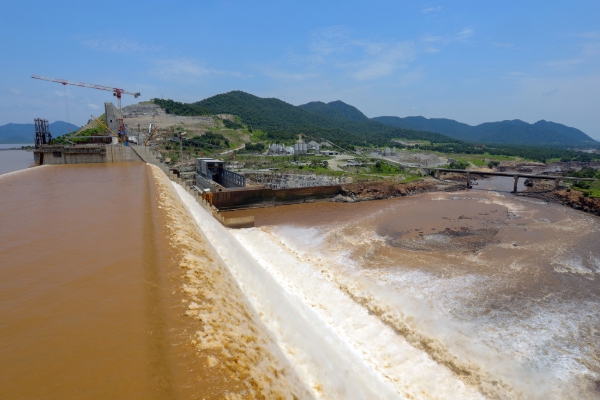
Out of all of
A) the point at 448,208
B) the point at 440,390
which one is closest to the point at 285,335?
the point at 440,390

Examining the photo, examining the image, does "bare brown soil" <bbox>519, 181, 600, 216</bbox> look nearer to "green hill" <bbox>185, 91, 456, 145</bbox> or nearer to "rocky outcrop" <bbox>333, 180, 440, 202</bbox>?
"rocky outcrop" <bbox>333, 180, 440, 202</bbox>

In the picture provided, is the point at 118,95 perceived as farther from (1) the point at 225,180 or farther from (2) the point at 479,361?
(2) the point at 479,361

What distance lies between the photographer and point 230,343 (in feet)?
16.4

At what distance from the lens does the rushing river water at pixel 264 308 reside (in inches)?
173

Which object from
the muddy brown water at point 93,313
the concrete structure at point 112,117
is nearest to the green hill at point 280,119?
the concrete structure at point 112,117

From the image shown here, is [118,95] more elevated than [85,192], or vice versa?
[118,95]

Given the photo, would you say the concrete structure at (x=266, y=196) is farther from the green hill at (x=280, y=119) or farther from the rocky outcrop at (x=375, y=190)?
the green hill at (x=280, y=119)

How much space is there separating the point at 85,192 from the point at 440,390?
53.1 ft

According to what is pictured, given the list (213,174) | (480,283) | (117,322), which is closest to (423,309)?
(480,283)

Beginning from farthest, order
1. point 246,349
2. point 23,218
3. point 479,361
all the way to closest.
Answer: point 23,218, point 479,361, point 246,349

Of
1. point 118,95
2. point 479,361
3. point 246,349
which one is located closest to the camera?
point 246,349

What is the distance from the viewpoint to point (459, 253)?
17.8 m

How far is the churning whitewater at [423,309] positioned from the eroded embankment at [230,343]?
107 cm

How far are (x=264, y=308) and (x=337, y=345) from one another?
2305 millimetres
